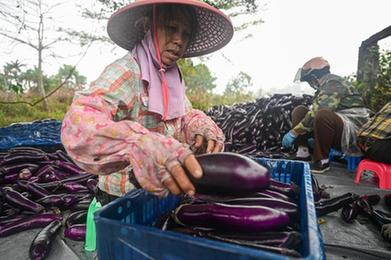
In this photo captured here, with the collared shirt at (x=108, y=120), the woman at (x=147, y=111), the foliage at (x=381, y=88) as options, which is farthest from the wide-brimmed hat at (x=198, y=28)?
the foliage at (x=381, y=88)

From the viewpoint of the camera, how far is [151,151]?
656 millimetres

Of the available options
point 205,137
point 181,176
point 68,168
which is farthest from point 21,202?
point 181,176

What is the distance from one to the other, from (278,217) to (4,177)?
3197 mm

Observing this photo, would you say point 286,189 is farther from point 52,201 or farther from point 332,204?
point 52,201

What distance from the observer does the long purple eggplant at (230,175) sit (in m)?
0.68

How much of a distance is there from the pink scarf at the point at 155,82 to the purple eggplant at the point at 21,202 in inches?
67.1

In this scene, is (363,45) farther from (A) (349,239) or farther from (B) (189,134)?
(B) (189,134)

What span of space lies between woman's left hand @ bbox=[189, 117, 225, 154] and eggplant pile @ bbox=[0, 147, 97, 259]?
3.65 ft

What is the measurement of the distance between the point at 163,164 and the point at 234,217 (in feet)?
1.06

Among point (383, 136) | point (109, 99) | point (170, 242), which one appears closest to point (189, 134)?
point (109, 99)

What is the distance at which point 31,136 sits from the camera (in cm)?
443

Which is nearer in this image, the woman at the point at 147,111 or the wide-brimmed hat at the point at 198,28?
the woman at the point at 147,111

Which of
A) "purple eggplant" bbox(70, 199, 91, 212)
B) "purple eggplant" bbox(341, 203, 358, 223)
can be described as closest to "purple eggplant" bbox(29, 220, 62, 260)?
"purple eggplant" bbox(70, 199, 91, 212)

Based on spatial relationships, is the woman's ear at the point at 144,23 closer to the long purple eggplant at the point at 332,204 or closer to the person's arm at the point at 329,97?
the long purple eggplant at the point at 332,204
